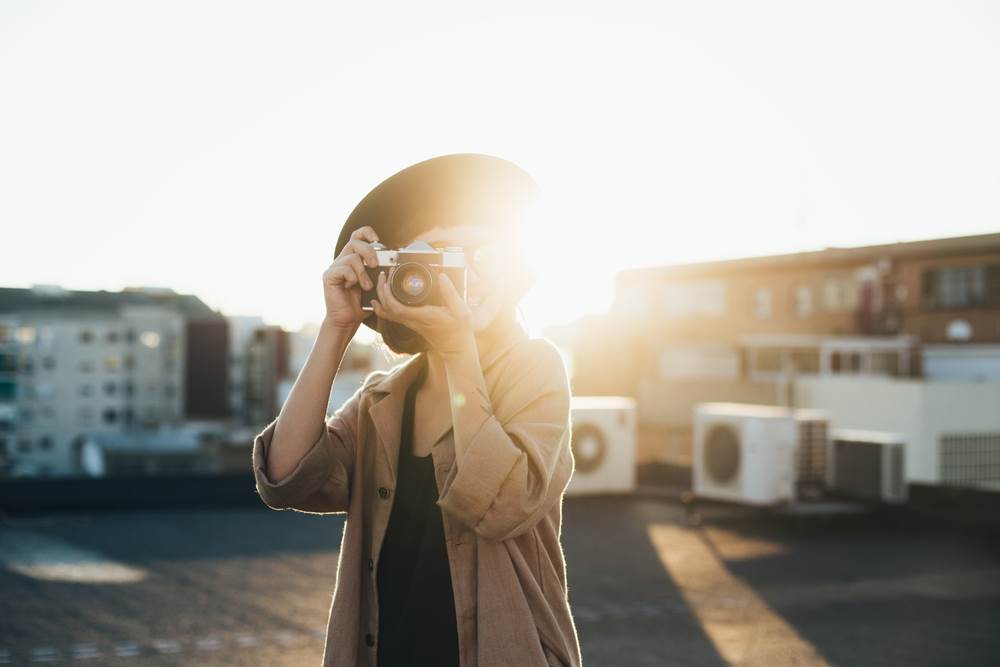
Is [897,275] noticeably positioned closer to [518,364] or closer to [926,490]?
[926,490]

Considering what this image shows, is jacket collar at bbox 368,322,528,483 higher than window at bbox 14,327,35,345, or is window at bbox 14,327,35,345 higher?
jacket collar at bbox 368,322,528,483

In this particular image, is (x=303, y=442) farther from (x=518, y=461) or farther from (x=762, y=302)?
(x=762, y=302)

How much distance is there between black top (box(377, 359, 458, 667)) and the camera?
5.77 ft

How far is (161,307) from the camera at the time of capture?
80875 mm

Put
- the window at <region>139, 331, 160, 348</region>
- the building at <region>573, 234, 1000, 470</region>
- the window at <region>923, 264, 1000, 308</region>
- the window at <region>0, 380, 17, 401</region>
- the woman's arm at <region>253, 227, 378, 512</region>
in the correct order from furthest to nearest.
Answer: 1. the window at <region>0, 380, 17, 401</region>
2. the window at <region>139, 331, 160, 348</region>
3. the window at <region>923, 264, 1000, 308</region>
4. the building at <region>573, 234, 1000, 470</region>
5. the woman's arm at <region>253, 227, 378, 512</region>

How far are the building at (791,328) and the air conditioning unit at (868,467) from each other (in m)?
4.57

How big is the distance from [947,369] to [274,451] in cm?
3024

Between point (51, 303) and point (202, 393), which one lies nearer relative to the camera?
point (202, 393)

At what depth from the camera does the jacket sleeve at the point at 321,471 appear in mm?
1858

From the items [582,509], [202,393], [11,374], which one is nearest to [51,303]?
[11,374]

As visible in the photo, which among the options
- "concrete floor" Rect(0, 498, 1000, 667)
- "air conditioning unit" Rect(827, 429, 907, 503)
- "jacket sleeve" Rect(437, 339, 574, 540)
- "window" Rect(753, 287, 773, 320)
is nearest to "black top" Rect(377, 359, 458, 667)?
"jacket sleeve" Rect(437, 339, 574, 540)

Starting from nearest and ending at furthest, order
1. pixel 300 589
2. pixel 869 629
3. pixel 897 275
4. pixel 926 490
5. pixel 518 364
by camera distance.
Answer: pixel 518 364 < pixel 869 629 < pixel 300 589 < pixel 926 490 < pixel 897 275

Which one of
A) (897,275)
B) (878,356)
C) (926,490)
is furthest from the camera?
(897,275)

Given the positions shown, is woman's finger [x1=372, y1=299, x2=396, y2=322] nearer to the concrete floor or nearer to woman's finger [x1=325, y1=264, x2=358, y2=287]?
woman's finger [x1=325, y1=264, x2=358, y2=287]
